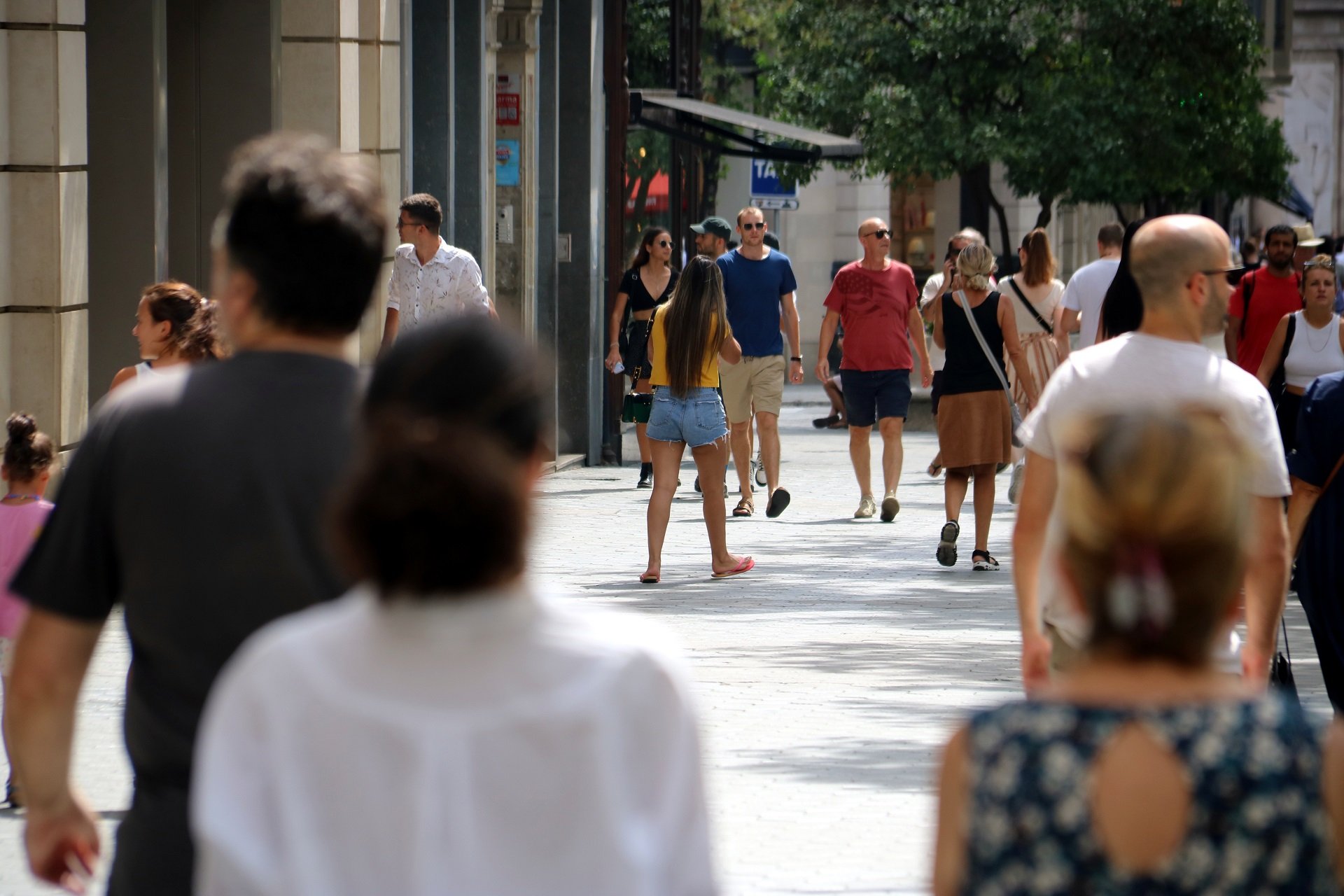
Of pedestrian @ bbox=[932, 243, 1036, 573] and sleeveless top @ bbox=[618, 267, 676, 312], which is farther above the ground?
sleeveless top @ bbox=[618, 267, 676, 312]

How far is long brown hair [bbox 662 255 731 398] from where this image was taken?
11.4 metres

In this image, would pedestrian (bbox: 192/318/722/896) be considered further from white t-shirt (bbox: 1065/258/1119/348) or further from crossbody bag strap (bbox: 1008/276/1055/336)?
crossbody bag strap (bbox: 1008/276/1055/336)

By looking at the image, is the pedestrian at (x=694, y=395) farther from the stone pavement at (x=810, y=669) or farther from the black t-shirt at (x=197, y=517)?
the black t-shirt at (x=197, y=517)

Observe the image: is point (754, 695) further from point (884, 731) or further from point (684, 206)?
point (684, 206)

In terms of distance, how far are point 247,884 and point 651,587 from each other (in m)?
8.88

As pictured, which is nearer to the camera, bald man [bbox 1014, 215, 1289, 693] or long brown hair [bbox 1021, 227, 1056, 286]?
bald man [bbox 1014, 215, 1289, 693]

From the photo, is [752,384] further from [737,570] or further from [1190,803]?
[1190,803]

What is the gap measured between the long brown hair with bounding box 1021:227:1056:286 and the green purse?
2.55m

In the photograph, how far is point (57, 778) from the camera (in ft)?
10.2

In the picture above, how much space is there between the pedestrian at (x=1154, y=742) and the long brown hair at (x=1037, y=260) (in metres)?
11.6

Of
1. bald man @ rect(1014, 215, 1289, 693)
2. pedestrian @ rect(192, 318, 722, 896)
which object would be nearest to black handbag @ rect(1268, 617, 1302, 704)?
bald man @ rect(1014, 215, 1289, 693)

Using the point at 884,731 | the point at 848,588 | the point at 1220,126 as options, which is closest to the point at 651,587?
the point at 848,588

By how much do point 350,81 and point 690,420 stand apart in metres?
3.46

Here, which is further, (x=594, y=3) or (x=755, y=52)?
(x=755, y=52)
